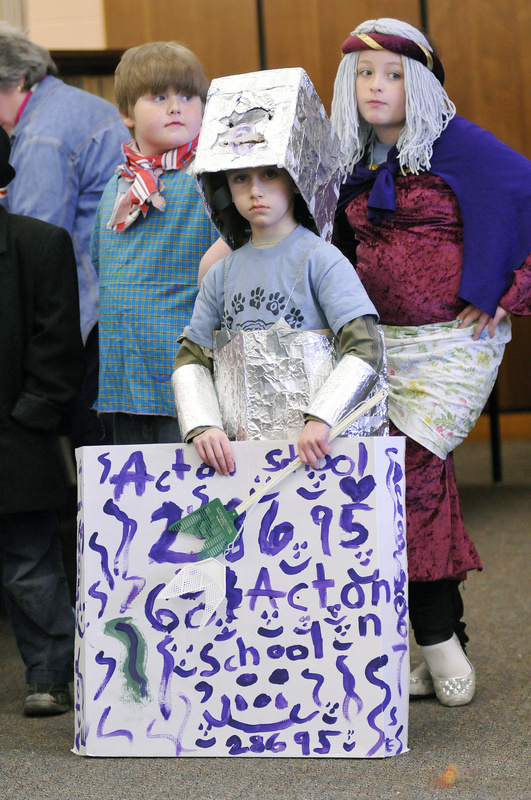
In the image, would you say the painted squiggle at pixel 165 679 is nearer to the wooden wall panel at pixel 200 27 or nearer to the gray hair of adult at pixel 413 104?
the gray hair of adult at pixel 413 104

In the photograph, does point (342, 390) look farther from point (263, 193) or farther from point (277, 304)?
point (263, 193)

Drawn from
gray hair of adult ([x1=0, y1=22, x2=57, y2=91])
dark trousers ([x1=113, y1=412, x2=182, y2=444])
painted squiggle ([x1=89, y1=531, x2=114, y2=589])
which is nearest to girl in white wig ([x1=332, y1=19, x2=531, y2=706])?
dark trousers ([x1=113, y1=412, x2=182, y2=444])

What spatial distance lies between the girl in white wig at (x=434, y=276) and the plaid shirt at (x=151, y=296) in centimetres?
36

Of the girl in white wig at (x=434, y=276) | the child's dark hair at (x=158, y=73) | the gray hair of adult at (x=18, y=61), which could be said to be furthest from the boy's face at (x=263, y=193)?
the gray hair of adult at (x=18, y=61)

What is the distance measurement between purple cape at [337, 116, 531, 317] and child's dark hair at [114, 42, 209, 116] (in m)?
0.49

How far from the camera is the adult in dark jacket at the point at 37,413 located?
1953 millimetres

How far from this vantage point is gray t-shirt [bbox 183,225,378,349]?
161 cm

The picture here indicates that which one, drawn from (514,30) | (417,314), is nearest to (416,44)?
(417,314)

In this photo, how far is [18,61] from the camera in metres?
2.52

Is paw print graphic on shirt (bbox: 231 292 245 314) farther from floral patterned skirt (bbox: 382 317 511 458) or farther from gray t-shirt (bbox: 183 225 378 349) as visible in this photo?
floral patterned skirt (bbox: 382 317 511 458)

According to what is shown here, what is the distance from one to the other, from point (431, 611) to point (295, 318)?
64 centimetres

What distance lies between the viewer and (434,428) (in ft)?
6.02

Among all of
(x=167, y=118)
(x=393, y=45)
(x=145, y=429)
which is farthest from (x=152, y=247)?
(x=393, y=45)

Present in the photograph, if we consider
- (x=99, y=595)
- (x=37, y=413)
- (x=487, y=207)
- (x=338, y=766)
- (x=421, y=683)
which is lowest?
(x=421, y=683)
